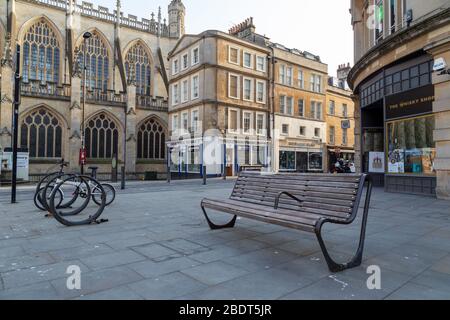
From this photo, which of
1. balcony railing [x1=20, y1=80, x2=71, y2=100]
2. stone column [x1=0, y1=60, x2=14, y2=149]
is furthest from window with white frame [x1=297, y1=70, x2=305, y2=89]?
stone column [x1=0, y1=60, x2=14, y2=149]

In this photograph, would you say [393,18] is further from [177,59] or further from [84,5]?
[84,5]

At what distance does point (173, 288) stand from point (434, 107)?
1072 centimetres

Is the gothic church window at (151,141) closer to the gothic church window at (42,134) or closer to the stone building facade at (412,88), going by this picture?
the gothic church window at (42,134)

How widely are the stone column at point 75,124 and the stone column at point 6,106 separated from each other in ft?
14.3

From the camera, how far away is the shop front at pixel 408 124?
1118 cm

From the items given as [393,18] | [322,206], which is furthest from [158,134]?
[322,206]

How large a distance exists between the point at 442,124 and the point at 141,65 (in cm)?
3242

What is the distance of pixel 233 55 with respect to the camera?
98.1 feet

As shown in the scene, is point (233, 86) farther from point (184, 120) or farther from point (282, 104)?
A: point (282, 104)

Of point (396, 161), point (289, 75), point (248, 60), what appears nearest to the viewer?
point (396, 161)

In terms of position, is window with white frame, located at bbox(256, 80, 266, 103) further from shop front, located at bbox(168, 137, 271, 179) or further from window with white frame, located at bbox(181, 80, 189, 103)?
window with white frame, located at bbox(181, 80, 189, 103)

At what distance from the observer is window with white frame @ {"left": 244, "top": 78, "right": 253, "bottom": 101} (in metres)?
30.9

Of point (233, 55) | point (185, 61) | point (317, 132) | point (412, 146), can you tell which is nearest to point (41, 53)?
point (185, 61)

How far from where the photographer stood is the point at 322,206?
4410 mm
